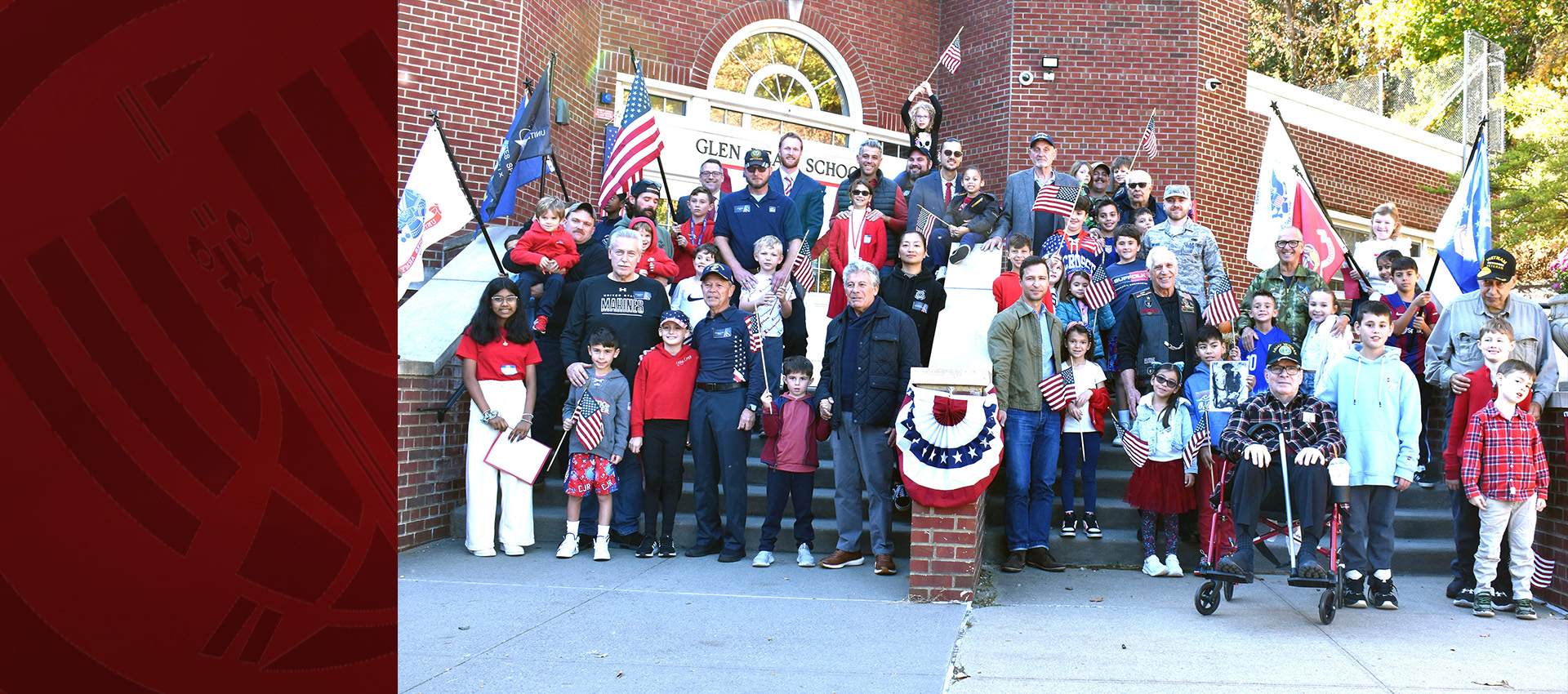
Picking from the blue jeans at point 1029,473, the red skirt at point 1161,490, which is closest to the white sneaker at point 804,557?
the blue jeans at point 1029,473

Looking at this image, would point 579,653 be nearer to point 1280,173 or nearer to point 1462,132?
point 1280,173

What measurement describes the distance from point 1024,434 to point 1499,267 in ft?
10.9

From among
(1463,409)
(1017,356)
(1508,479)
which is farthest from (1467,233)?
(1017,356)

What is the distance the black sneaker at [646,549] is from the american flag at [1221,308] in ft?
14.3

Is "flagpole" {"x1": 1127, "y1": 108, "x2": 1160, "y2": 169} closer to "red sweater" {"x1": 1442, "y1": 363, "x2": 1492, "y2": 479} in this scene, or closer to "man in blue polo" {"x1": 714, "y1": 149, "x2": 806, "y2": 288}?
"man in blue polo" {"x1": 714, "y1": 149, "x2": 806, "y2": 288}

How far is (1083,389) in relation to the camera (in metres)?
7.24

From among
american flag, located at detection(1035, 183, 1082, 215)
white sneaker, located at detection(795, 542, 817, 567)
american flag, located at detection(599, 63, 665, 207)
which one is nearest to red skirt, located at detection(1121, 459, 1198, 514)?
white sneaker, located at detection(795, 542, 817, 567)

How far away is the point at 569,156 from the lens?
492 inches

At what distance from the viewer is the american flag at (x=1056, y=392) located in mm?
6941

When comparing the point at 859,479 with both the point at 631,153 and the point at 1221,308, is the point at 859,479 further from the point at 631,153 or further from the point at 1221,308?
the point at 631,153

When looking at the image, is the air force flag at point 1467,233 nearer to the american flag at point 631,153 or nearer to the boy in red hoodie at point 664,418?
the boy in red hoodie at point 664,418

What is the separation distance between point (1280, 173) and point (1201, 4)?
241 inches

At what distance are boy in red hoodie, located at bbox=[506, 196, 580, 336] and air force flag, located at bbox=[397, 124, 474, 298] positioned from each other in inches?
18.9
